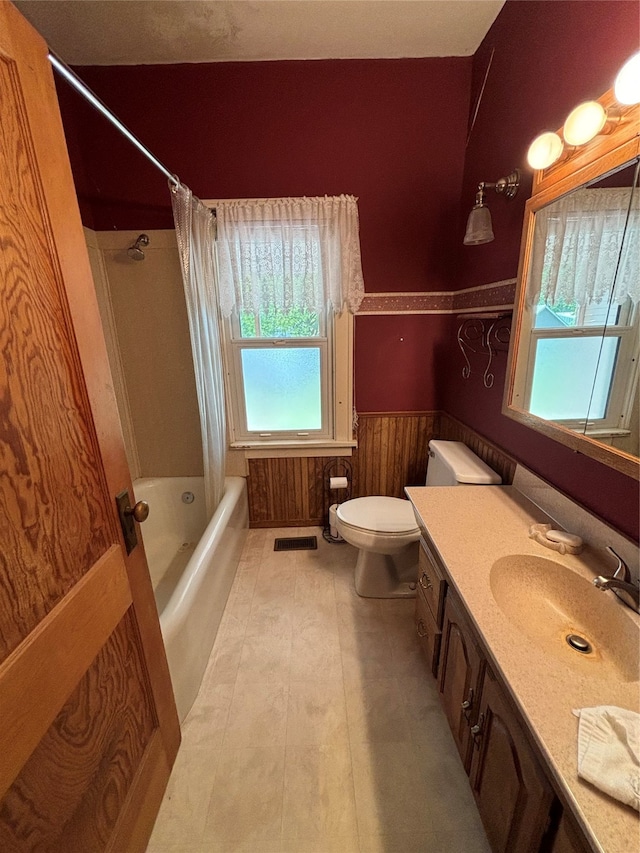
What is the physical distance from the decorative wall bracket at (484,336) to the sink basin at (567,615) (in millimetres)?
929

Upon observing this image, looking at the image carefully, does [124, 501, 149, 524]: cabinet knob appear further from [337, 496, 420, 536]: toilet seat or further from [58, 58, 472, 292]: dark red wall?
[58, 58, 472, 292]: dark red wall

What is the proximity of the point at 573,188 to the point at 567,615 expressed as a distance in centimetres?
130

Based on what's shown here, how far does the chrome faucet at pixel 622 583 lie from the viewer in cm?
86

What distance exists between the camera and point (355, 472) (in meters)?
2.44

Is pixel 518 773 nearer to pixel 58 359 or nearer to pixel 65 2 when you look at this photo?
pixel 58 359

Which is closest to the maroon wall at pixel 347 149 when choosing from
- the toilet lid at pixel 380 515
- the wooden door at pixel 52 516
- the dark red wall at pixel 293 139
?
the dark red wall at pixel 293 139

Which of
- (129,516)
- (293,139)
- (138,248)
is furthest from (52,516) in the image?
(293,139)

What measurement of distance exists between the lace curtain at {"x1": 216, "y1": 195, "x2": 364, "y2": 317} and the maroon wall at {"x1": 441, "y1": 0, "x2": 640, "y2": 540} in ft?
2.20

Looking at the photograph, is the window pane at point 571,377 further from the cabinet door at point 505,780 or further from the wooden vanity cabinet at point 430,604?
the cabinet door at point 505,780

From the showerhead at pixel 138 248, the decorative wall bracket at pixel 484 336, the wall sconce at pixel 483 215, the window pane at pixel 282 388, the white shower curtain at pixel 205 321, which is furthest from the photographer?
the window pane at pixel 282 388

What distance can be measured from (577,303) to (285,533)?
2080 millimetres

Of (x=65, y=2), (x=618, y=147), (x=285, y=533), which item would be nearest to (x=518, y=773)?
(x=618, y=147)

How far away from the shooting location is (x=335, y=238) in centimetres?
198

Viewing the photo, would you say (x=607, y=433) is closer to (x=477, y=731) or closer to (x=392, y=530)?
(x=477, y=731)
